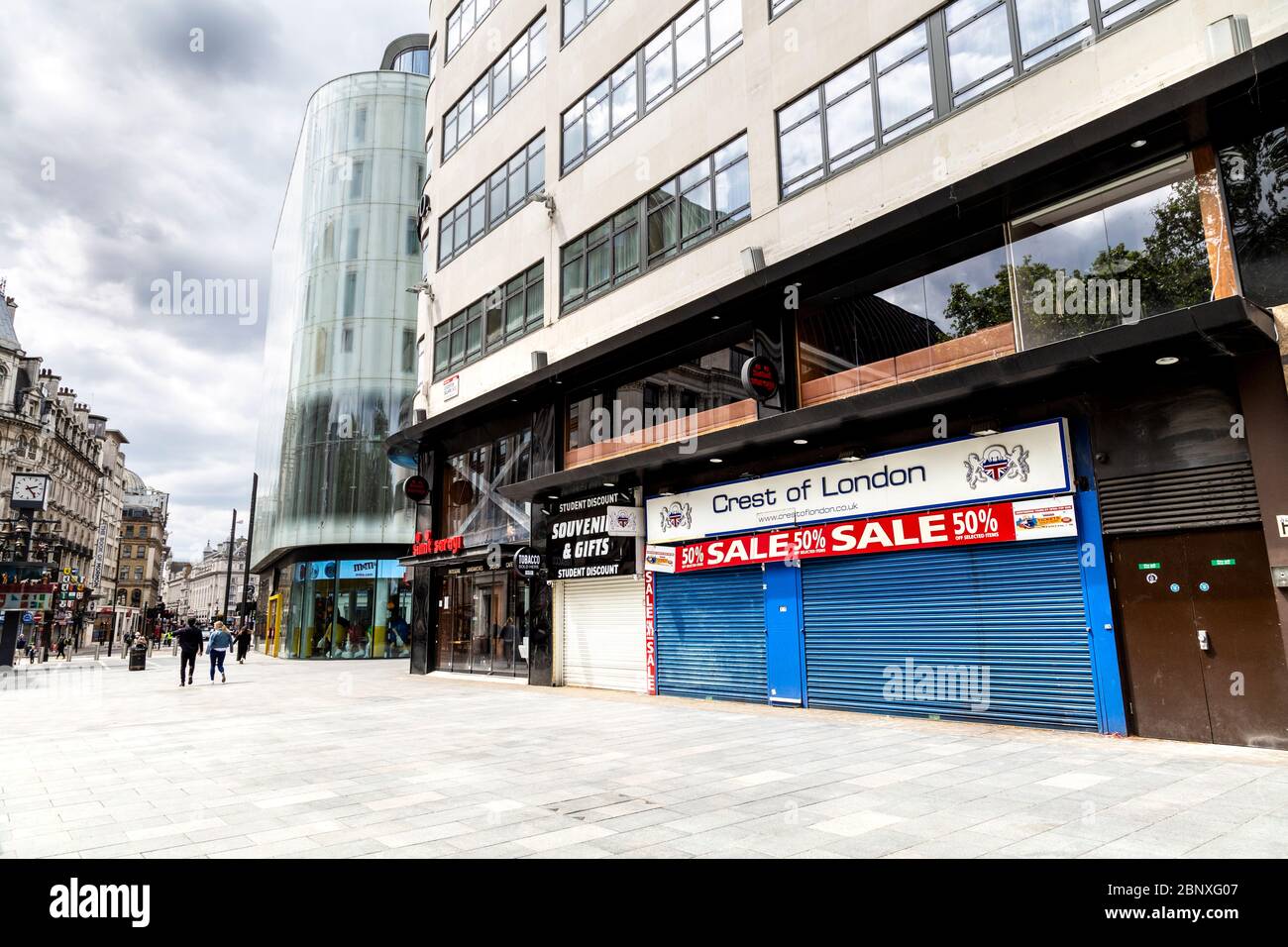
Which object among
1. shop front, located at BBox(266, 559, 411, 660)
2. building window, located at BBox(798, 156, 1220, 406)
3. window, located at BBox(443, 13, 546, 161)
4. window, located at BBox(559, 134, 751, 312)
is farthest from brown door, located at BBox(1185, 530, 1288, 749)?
shop front, located at BBox(266, 559, 411, 660)

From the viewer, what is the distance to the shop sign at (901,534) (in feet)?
36.0

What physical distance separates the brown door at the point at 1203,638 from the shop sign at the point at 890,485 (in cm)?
153

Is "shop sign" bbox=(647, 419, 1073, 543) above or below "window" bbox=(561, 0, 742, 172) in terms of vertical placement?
below

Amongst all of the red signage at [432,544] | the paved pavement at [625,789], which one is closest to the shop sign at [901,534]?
the paved pavement at [625,789]

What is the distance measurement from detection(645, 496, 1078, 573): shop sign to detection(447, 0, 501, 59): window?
19497 mm

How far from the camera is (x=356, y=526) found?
133ft

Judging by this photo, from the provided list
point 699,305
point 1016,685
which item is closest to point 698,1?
point 699,305

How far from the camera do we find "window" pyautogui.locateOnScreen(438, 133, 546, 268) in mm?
22094

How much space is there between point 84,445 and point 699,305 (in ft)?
271

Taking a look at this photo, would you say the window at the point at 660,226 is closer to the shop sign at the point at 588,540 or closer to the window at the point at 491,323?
the window at the point at 491,323

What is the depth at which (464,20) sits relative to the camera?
26266 mm

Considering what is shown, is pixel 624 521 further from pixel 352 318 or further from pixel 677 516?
pixel 352 318

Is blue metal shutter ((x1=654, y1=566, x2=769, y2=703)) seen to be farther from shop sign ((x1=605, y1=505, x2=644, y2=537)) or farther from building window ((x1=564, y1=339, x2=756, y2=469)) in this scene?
building window ((x1=564, y1=339, x2=756, y2=469))
